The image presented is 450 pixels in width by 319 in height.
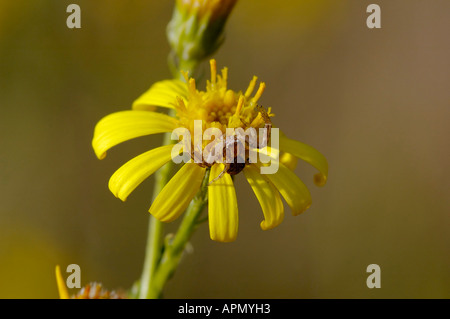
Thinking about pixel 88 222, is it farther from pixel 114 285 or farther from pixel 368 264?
pixel 368 264

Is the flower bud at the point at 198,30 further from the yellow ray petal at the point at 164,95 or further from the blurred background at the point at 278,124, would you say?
the blurred background at the point at 278,124

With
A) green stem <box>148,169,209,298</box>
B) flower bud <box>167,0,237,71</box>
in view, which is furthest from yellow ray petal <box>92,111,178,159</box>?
flower bud <box>167,0,237,71</box>

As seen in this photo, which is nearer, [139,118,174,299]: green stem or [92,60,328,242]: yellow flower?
[92,60,328,242]: yellow flower

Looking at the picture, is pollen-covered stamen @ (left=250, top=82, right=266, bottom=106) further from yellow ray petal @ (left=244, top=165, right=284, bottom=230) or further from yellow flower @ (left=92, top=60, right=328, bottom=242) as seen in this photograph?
yellow ray petal @ (left=244, top=165, right=284, bottom=230)

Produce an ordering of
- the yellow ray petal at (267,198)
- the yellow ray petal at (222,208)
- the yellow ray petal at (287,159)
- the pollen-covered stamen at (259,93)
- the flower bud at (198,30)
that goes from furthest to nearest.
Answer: the flower bud at (198,30)
the yellow ray petal at (287,159)
the pollen-covered stamen at (259,93)
the yellow ray petal at (267,198)
the yellow ray petal at (222,208)

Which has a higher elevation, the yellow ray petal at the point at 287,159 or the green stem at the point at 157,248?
the yellow ray petal at the point at 287,159

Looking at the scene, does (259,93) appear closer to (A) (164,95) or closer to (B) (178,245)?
(A) (164,95)

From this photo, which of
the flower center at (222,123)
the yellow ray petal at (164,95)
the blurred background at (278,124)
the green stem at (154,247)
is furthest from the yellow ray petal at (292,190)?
the blurred background at (278,124)
